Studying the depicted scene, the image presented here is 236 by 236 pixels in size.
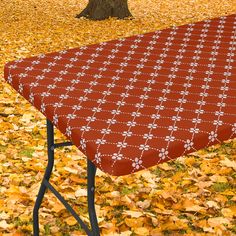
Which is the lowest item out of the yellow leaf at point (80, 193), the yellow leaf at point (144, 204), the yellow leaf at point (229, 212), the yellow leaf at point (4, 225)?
the yellow leaf at point (80, 193)

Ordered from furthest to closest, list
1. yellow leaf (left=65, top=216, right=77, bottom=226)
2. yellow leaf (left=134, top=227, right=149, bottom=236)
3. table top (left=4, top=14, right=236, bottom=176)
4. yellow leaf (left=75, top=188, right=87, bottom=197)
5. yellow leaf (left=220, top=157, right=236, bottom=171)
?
yellow leaf (left=220, top=157, right=236, bottom=171), yellow leaf (left=75, top=188, right=87, bottom=197), yellow leaf (left=65, top=216, right=77, bottom=226), yellow leaf (left=134, top=227, right=149, bottom=236), table top (left=4, top=14, right=236, bottom=176)

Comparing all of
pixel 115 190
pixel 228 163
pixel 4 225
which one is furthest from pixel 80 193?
pixel 228 163

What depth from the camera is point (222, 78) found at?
8.19 ft

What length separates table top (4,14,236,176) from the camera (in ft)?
6.29

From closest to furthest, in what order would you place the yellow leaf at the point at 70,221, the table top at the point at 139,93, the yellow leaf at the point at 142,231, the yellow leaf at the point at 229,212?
1. the table top at the point at 139,93
2. the yellow leaf at the point at 142,231
3. the yellow leaf at the point at 70,221
4. the yellow leaf at the point at 229,212

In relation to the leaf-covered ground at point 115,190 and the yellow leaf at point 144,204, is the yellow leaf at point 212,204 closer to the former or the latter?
the leaf-covered ground at point 115,190

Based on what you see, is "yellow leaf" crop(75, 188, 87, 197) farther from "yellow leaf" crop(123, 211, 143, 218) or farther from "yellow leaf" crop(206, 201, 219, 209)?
"yellow leaf" crop(206, 201, 219, 209)

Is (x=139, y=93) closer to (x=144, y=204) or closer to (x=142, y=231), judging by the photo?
(x=142, y=231)

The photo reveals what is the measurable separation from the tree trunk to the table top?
6.65 meters

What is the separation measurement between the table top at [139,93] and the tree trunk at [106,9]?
6.65 metres

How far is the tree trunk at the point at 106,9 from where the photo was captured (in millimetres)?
9602

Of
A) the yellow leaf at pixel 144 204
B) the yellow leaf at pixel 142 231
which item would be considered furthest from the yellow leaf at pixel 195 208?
the yellow leaf at pixel 142 231

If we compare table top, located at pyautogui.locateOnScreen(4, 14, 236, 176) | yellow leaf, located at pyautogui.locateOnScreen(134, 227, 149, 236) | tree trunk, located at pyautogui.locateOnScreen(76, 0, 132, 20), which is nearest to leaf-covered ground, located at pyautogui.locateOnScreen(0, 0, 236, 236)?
yellow leaf, located at pyautogui.locateOnScreen(134, 227, 149, 236)

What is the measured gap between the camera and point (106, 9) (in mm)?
9641
